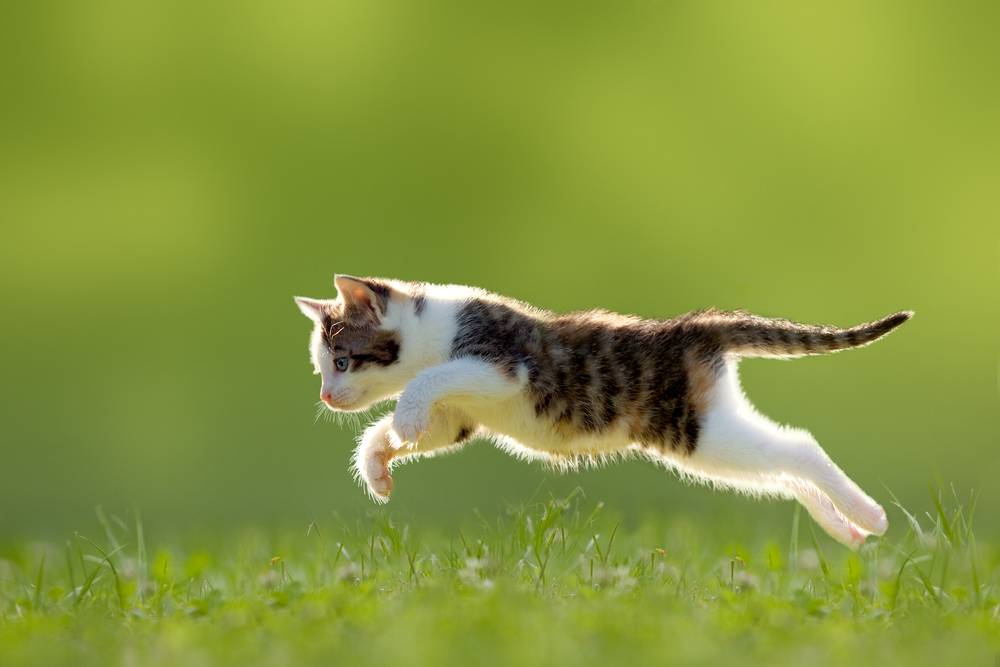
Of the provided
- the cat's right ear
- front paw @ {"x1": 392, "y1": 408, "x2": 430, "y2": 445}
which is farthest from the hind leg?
the cat's right ear

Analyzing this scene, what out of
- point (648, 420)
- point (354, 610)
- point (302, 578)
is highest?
point (648, 420)

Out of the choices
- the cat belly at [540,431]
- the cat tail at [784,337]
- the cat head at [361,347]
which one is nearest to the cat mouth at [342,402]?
the cat head at [361,347]

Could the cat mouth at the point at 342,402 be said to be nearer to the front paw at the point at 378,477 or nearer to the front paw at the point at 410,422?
the front paw at the point at 378,477

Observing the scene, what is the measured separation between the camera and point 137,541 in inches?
227

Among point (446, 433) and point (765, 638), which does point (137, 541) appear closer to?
point (446, 433)

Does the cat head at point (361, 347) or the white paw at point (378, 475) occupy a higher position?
the cat head at point (361, 347)

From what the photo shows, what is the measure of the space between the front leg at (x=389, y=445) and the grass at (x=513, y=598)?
0.68ft

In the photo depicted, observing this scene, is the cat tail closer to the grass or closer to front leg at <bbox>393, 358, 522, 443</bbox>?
the grass

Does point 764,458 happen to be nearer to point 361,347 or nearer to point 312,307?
point 361,347

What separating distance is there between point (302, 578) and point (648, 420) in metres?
1.87

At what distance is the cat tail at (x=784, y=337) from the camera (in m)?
5.57

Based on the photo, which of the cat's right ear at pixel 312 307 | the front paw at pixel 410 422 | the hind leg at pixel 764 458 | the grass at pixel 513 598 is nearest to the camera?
the grass at pixel 513 598

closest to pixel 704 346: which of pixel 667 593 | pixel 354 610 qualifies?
pixel 667 593

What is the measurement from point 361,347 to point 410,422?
69cm
